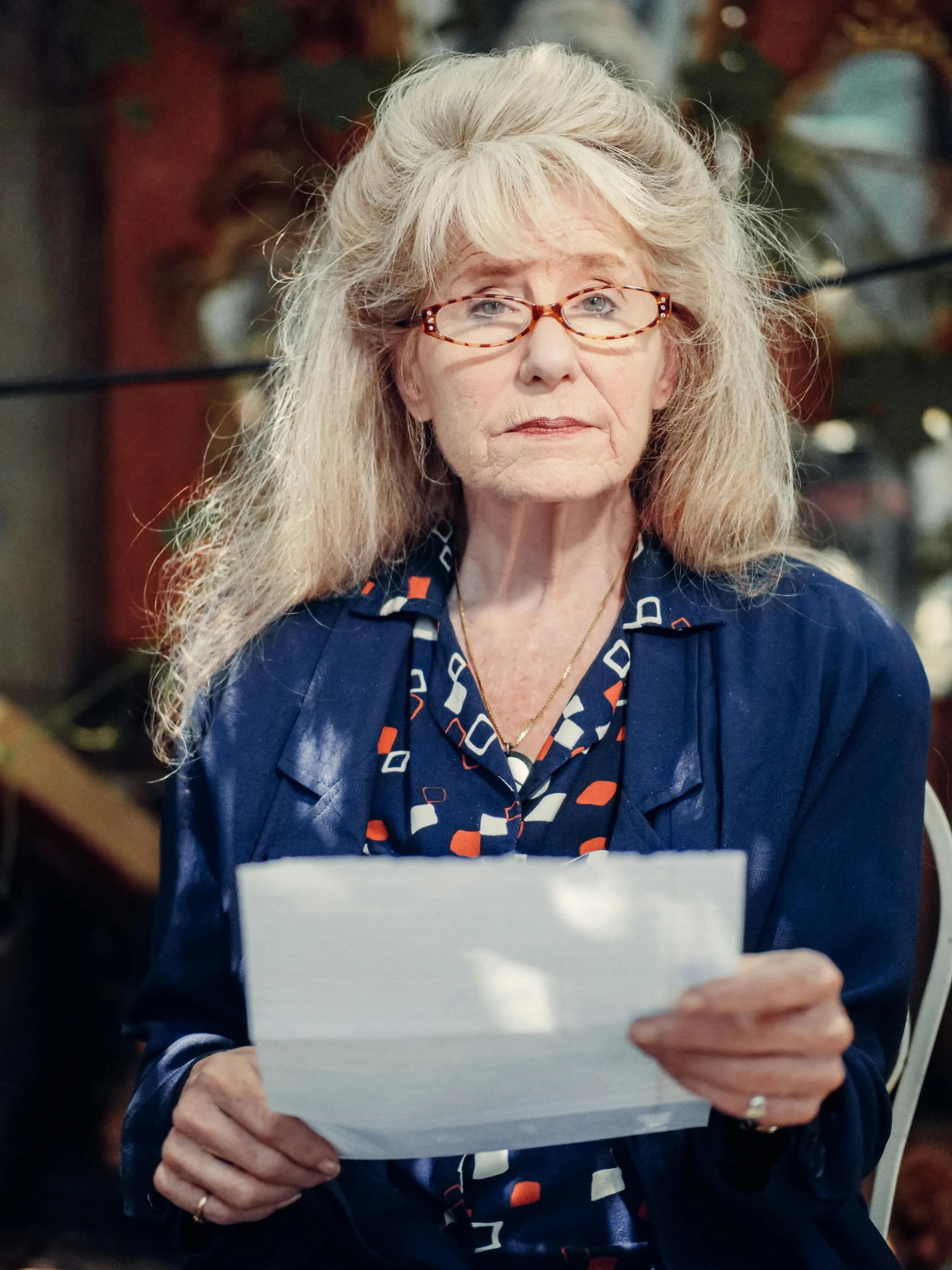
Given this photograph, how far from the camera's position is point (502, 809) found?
159 cm

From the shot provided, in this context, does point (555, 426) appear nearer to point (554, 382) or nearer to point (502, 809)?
point (554, 382)

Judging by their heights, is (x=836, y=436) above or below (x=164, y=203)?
below

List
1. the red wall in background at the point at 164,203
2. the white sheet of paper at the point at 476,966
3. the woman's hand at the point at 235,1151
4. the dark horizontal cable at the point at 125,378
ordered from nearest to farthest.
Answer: the white sheet of paper at the point at 476,966, the woman's hand at the point at 235,1151, the dark horizontal cable at the point at 125,378, the red wall in background at the point at 164,203

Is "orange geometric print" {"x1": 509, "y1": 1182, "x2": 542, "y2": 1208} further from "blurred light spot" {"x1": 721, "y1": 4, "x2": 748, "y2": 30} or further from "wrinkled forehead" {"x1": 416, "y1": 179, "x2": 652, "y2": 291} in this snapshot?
"blurred light spot" {"x1": 721, "y1": 4, "x2": 748, "y2": 30}

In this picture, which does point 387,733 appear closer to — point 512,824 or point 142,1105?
point 512,824

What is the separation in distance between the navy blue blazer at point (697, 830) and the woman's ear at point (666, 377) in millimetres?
245

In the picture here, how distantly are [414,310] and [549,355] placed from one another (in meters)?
0.28

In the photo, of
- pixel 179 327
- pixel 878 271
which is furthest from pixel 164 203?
pixel 878 271

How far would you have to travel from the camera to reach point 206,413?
3.46 metres

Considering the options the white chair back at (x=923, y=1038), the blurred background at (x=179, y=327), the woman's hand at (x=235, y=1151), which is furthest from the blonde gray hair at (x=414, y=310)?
the blurred background at (x=179, y=327)

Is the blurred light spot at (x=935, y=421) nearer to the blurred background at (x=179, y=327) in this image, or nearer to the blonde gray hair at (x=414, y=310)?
the blurred background at (x=179, y=327)

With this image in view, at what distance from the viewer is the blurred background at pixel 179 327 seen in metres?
3.10

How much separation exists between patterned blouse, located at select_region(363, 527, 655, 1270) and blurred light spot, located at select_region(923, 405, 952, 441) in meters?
1.73

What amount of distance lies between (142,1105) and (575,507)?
0.98 metres
